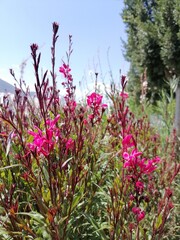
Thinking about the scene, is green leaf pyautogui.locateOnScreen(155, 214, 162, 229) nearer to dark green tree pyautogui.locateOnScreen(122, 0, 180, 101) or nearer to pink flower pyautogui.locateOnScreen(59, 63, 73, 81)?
pink flower pyautogui.locateOnScreen(59, 63, 73, 81)

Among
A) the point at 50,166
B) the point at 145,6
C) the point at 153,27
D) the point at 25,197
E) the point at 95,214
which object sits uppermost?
the point at 145,6

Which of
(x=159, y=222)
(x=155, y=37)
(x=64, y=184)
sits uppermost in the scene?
(x=155, y=37)

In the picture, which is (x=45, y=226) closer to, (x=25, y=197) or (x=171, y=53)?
(x=25, y=197)

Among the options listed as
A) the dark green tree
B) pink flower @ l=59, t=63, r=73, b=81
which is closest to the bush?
pink flower @ l=59, t=63, r=73, b=81

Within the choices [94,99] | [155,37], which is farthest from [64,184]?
[155,37]

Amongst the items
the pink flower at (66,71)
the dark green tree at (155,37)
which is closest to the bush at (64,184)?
the pink flower at (66,71)

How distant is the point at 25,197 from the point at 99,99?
0.56m

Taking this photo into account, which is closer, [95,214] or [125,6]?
[95,214]

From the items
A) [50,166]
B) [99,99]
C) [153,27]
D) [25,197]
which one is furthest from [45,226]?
[153,27]

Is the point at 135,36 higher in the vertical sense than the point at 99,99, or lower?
higher

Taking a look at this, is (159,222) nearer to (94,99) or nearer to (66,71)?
(94,99)

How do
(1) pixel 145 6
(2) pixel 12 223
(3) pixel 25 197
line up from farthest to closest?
(1) pixel 145 6
(3) pixel 25 197
(2) pixel 12 223

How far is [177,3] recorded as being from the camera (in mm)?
7633

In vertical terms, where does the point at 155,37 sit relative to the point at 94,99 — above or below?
above
